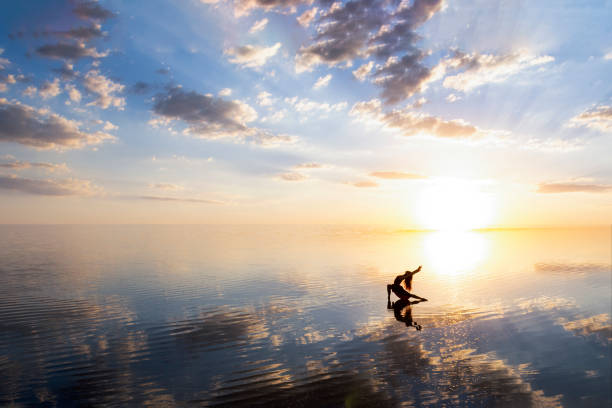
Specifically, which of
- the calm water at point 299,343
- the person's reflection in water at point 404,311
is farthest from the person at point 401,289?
the calm water at point 299,343

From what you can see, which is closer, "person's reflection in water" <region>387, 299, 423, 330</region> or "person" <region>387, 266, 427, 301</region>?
"person's reflection in water" <region>387, 299, 423, 330</region>

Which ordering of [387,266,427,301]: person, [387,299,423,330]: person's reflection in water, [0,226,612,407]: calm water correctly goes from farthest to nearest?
[387,266,427,301]: person
[387,299,423,330]: person's reflection in water
[0,226,612,407]: calm water

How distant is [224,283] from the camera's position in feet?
136

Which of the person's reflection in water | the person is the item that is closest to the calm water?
the person's reflection in water

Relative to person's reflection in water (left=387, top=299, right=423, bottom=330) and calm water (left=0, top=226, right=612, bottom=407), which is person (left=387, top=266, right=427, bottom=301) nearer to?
person's reflection in water (left=387, top=299, right=423, bottom=330)

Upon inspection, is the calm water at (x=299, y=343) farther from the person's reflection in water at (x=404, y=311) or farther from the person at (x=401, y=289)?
the person at (x=401, y=289)

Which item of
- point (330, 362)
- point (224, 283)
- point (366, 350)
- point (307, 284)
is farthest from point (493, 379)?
point (224, 283)

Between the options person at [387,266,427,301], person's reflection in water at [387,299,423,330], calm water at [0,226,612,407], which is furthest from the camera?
person at [387,266,427,301]

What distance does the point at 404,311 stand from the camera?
95.6 ft

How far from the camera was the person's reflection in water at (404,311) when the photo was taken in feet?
83.7

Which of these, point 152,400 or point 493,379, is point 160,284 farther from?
point 493,379

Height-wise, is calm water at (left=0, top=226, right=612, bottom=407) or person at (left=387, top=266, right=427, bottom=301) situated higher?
person at (left=387, top=266, right=427, bottom=301)

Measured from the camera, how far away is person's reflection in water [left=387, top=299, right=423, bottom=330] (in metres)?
25.5

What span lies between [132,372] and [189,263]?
4392 cm
